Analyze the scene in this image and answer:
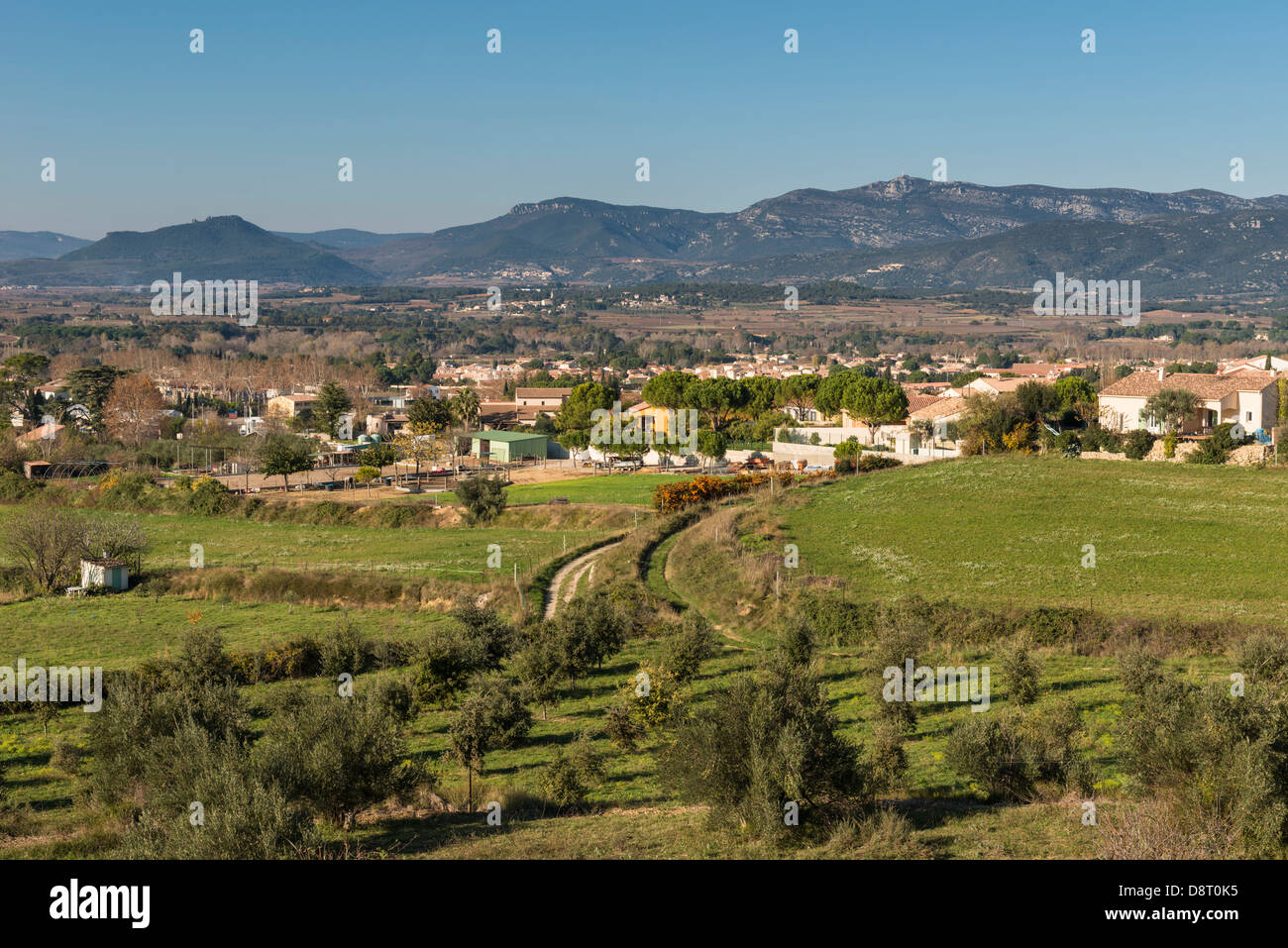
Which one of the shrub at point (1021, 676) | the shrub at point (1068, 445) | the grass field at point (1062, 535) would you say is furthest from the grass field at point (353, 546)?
the shrub at point (1068, 445)

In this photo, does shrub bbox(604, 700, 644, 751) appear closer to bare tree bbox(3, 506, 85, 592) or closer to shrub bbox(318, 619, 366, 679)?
shrub bbox(318, 619, 366, 679)

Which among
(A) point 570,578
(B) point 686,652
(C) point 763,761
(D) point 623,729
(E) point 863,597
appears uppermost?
(C) point 763,761

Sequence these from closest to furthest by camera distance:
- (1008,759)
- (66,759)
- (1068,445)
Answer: (1008,759), (66,759), (1068,445)

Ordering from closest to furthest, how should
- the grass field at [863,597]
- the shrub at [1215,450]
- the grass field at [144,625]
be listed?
the grass field at [863,597]
the grass field at [144,625]
the shrub at [1215,450]

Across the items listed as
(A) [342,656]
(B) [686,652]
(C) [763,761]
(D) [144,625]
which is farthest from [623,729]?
(D) [144,625]

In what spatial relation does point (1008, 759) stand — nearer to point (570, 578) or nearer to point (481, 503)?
point (570, 578)

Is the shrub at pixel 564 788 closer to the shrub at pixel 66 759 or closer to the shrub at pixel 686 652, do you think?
the shrub at pixel 686 652
